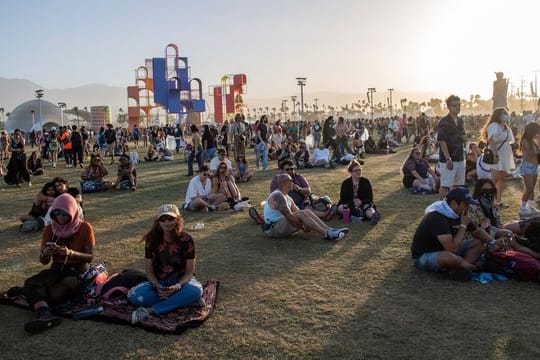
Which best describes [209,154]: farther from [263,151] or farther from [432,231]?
[432,231]

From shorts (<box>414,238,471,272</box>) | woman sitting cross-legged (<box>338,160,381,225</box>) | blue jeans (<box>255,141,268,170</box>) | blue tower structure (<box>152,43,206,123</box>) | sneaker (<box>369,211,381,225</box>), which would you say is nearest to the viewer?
shorts (<box>414,238,471,272</box>)

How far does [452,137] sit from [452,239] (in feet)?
8.16

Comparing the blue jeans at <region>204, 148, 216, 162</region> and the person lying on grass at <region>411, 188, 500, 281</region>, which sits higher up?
the blue jeans at <region>204, 148, 216, 162</region>

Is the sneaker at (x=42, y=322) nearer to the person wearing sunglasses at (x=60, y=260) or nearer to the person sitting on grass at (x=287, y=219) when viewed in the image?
the person wearing sunglasses at (x=60, y=260)

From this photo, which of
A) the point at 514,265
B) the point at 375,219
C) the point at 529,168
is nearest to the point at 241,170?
the point at 375,219

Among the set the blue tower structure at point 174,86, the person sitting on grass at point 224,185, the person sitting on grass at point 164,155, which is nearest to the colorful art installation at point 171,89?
the blue tower structure at point 174,86

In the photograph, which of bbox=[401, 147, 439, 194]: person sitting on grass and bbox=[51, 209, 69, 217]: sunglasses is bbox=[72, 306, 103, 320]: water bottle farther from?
bbox=[401, 147, 439, 194]: person sitting on grass

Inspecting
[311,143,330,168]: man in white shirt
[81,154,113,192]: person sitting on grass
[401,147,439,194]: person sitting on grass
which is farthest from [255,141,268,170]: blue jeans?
[401,147,439,194]: person sitting on grass

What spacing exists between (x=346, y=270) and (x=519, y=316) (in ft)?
5.91

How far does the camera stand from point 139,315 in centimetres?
407

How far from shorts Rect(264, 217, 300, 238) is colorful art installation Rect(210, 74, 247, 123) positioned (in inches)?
1645

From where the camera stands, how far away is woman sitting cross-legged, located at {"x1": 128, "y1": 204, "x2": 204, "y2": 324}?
4.24 meters

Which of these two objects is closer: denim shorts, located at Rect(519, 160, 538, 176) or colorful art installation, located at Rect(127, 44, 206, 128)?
denim shorts, located at Rect(519, 160, 538, 176)

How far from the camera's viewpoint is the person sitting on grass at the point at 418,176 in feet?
32.9
